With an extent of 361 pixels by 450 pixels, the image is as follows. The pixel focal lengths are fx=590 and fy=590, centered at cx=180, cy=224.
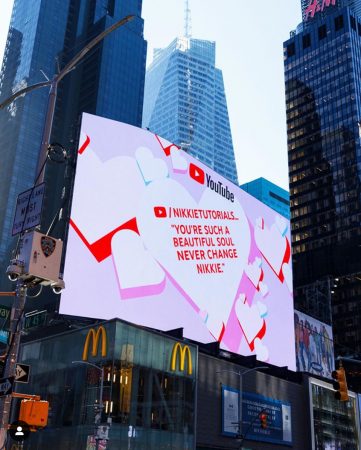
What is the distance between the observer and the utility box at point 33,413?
11477 mm

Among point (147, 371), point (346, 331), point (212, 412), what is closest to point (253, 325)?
point (212, 412)

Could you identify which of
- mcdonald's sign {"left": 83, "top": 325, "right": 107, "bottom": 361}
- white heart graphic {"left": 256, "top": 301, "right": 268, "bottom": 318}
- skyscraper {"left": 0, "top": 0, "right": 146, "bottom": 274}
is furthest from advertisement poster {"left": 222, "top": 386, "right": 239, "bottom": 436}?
skyscraper {"left": 0, "top": 0, "right": 146, "bottom": 274}

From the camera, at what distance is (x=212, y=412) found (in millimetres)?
56000

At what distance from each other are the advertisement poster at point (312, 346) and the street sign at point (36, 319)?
141ft

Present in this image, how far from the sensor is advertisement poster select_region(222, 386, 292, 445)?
57491mm

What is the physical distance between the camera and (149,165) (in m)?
58.6

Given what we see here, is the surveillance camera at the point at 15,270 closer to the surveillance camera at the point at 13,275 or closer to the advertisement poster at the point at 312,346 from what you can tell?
the surveillance camera at the point at 13,275

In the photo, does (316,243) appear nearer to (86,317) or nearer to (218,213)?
(218,213)

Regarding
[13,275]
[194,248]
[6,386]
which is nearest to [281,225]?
[194,248]

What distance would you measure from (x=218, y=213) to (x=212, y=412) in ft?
71.3

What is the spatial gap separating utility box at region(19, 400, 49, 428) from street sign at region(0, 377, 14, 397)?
403 millimetres

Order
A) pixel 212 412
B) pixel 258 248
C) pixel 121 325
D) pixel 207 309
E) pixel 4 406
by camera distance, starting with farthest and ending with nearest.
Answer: pixel 258 248, pixel 207 309, pixel 212 412, pixel 121 325, pixel 4 406

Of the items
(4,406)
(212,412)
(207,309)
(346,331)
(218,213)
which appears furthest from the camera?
(346,331)

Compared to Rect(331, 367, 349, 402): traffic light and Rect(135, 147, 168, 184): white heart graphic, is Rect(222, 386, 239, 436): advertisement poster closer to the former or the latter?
Rect(135, 147, 168, 184): white heart graphic
